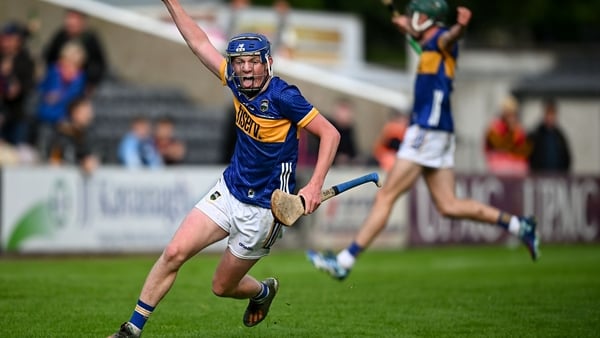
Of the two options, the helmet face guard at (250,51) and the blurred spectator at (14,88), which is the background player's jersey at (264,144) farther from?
the blurred spectator at (14,88)

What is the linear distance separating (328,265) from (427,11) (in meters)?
2.93

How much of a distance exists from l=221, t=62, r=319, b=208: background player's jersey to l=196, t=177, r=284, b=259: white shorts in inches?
2.6

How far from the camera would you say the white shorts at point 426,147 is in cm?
1335

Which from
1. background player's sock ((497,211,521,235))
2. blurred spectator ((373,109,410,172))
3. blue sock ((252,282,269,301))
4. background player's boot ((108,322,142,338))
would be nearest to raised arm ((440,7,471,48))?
background player's sock ((497,211,521,235))

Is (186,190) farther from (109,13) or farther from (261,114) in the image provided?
(261,114)

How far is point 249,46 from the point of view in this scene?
29.2 feet

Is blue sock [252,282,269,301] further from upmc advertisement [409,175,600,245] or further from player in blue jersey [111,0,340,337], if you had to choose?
upmc advertisement [409,175,600,245]

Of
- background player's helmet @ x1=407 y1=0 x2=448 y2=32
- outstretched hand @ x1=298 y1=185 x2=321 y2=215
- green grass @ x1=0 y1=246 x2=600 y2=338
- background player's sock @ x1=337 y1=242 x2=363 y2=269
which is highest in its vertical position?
background player's helmet @ x1=407 y1=0 x2=448 y2=32

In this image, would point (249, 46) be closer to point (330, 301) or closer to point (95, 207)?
point (330, 301)

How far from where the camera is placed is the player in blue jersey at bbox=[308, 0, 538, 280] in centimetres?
1330

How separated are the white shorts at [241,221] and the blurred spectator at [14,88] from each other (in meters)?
11.1

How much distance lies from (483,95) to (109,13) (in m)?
10.8

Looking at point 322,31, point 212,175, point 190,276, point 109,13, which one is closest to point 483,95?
point 322,31

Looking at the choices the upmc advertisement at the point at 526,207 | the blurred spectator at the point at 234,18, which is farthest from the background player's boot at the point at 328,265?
the blurred spectator at the point at 234,18
